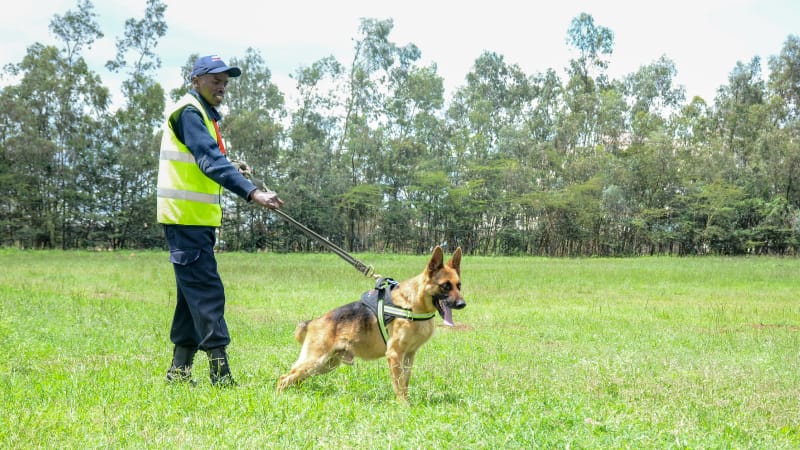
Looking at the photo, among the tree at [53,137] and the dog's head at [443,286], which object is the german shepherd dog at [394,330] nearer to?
the dog's head at [443,286]

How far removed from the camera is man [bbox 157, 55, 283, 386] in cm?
510

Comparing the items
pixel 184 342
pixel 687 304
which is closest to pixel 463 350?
pixel 184 342

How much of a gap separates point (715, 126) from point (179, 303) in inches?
2505

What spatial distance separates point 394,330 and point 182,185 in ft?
7.17

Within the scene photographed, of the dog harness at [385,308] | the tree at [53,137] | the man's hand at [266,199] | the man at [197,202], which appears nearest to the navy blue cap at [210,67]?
the man at [197,202]

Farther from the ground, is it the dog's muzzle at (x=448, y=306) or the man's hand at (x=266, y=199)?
the man's hand at (x=266, y=199)

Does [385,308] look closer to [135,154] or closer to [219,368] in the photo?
[219,368]

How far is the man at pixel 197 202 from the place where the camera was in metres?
5.10

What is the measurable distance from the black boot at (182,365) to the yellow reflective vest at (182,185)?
1.25 meters

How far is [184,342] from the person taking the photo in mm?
5547

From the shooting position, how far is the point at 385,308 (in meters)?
5.25

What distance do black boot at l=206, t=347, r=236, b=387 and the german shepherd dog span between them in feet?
1.58

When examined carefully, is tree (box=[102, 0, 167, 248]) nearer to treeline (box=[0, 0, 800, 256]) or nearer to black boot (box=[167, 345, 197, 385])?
treeline (box=[0, 0, 800, 256])

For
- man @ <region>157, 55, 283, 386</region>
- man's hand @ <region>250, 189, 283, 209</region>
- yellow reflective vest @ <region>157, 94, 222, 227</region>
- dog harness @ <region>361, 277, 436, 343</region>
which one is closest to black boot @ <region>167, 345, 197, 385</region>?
man @ <region>157, 55, 283, 386</region>
